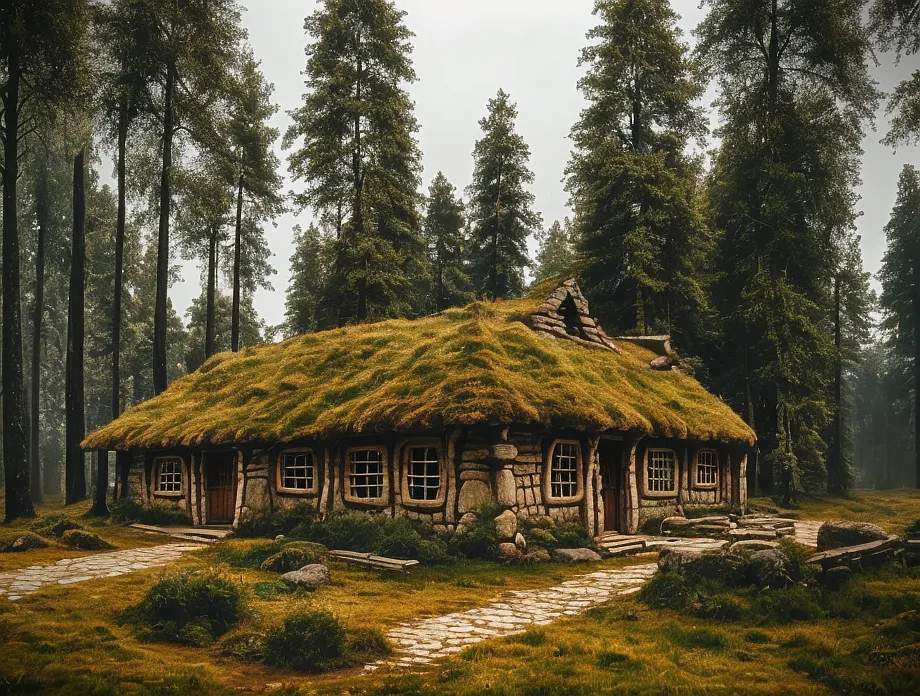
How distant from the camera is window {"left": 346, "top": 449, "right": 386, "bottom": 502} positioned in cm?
1441

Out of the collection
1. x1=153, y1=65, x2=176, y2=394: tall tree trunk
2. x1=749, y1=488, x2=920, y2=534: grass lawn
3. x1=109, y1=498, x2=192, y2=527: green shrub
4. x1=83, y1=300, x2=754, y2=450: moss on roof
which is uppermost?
x1=153, y1=65, x2=176, y2=394: tall tree trunk

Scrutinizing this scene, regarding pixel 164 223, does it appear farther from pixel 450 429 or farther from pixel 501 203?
pixel 501 203

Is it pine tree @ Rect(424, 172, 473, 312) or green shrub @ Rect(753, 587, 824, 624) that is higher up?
pine tree @ Rect(424, 172, 473, 312)

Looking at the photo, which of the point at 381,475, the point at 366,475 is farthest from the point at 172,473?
the point at 381,475

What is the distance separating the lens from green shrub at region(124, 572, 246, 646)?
321 inches

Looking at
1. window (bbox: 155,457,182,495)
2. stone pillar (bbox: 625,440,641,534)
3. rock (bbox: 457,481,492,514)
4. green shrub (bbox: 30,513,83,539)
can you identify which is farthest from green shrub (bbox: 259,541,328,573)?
window (bbox: 155,457,182,495)

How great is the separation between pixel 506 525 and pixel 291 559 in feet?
12.8

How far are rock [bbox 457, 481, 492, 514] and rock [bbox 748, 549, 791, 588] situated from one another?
506cm

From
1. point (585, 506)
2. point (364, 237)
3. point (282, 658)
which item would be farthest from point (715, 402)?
point (282, 658)

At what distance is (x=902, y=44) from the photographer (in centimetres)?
1411

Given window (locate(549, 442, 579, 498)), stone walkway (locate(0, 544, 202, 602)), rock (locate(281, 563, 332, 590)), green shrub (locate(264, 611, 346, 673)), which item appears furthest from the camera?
A: window (locate(549, 442, 579, 498))

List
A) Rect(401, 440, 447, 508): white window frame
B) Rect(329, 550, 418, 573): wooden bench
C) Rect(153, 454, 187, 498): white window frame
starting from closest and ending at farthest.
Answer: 1. Rect(329, 550, 418, 573): wooden bench
2. Rect(401, 440, 447, 508): white window frame
3. Rect(153, 454, 187, 498): white window frame

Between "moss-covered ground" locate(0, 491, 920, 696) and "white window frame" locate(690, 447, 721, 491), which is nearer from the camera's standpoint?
"moss-covered ground" locate(0, 491, 920, 696)

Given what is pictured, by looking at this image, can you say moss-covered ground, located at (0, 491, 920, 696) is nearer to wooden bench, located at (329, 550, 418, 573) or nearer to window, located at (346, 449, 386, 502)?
wooden bench, located at (329, 550, 418, 573)
